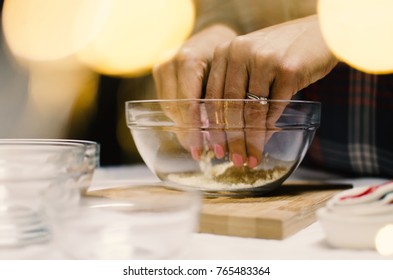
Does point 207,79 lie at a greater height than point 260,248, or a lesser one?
greater

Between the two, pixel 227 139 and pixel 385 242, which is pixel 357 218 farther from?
pixel 227 139

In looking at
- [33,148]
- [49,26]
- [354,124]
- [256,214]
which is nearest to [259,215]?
[256,214]

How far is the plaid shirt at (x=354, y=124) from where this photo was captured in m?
1.03

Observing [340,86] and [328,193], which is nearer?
[328,193]

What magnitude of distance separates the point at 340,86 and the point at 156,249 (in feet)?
2.75

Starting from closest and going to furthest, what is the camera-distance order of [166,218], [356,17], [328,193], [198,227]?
[166,218] < [198,227] < [328,193] < [356,17]

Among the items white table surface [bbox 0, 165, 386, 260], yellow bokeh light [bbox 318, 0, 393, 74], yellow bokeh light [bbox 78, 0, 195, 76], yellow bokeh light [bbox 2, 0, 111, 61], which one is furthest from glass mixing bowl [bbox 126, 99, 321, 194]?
yellow bokeh light [bbox 78, 0, 195, 76]

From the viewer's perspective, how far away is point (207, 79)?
0.72m

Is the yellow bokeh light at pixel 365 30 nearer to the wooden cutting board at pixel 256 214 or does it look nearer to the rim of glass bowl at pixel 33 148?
the wooden cutting board at pixel 256 214

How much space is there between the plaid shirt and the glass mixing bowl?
1.57ft

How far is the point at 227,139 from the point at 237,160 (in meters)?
0.03

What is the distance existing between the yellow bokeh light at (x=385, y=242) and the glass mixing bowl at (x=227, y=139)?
0.21m
